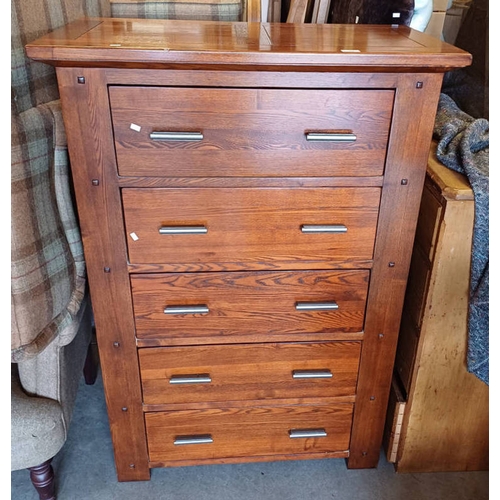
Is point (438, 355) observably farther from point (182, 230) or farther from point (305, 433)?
point (182, 230)

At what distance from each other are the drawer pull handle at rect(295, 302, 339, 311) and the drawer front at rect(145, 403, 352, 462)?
0.29m

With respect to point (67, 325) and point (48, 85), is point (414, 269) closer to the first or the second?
point (67, 325)

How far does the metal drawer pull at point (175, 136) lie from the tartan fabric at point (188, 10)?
1.74 feet

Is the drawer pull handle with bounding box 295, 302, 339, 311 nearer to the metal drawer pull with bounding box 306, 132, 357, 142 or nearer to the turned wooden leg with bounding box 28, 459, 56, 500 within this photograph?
the metal drawer pull with bounding box 306, 132, 357, 142

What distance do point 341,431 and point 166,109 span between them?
0.90 meters

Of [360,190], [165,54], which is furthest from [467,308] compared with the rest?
[165,54]

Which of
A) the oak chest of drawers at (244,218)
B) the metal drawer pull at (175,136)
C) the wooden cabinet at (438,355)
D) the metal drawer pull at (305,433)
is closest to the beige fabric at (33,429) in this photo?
the oak chest of drawers at (244,218)

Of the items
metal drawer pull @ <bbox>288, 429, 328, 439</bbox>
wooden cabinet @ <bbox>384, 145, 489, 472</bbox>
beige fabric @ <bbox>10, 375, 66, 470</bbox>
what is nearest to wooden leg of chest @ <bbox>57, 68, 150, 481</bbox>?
beige fabric @ <bbox>10, 375, 66, 470</bbox>

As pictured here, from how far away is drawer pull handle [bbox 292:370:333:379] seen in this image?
1.22 m

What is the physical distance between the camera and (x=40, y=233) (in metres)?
1.06

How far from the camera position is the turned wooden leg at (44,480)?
122 cm

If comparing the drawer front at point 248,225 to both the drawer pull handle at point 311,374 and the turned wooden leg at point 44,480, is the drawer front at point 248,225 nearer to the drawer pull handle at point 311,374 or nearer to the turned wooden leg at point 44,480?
the drawer pull handle at point 311,374

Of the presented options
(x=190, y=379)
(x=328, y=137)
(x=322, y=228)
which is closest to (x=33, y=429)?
(x=190, y=379)

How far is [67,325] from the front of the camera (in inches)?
45.5
